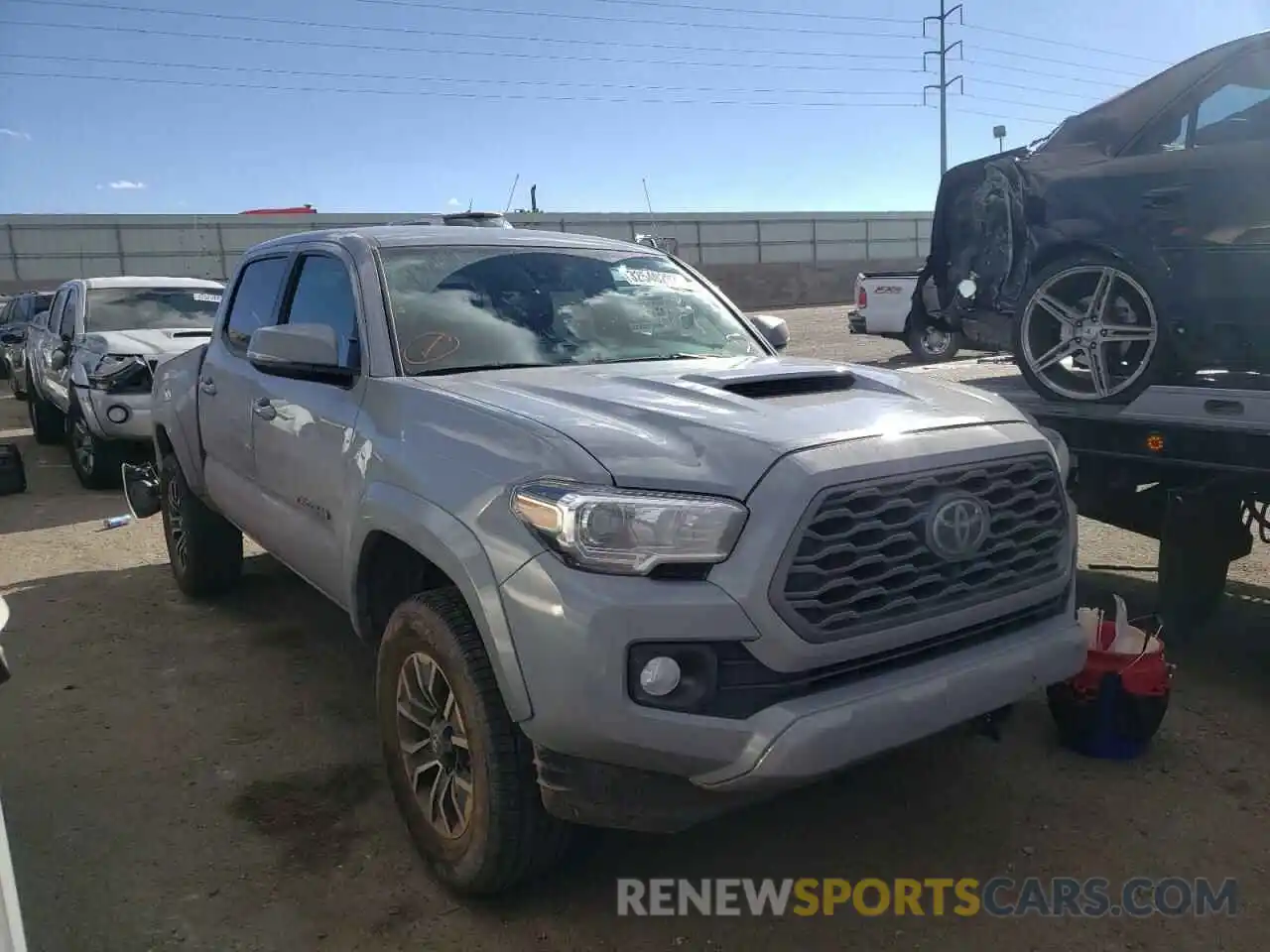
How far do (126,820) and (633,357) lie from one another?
2315mm

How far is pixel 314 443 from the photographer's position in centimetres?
359

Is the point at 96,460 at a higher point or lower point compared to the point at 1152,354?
lower

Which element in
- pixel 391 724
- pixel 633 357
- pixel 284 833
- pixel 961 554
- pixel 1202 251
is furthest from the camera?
pixel 1202 251

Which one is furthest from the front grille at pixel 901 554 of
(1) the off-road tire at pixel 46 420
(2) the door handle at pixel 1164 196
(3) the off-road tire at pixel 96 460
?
(1) the off-road tire at pixel 46 420

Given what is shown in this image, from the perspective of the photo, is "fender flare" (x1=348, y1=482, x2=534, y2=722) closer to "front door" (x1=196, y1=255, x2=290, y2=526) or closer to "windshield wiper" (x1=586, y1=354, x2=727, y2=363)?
"windshield wiper" (x1=586, y1=354, x2=727, y2=363)

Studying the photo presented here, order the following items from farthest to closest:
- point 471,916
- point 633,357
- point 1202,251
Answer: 1. point 1202,251
2. point 633,357
3. point 471,916

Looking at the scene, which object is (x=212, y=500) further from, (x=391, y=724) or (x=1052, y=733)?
(x=1052, y=733)

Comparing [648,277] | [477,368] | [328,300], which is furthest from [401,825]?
[648,277]

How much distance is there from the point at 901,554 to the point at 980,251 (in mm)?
3774

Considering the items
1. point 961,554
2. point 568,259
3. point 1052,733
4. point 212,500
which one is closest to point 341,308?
point 568,259

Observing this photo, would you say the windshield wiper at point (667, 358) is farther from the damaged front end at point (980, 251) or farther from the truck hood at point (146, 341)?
the truck hood at point (146, 341)

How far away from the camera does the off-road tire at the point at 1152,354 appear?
4.51 meters

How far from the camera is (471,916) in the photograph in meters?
2.80

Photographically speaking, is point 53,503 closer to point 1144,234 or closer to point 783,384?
point 783,384
